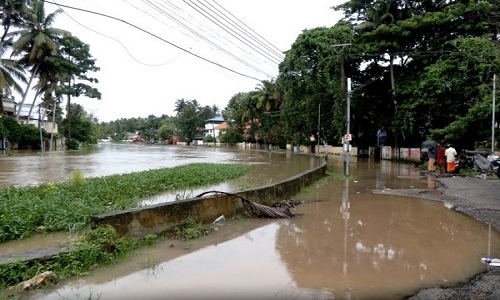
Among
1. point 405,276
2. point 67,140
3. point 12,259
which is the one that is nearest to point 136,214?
point 12,259

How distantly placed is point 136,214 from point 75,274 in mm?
1944

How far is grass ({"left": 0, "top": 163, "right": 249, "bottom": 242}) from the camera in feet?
23.8

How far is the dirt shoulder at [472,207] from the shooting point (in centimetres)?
479

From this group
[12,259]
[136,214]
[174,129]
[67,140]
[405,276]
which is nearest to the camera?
[12,259]

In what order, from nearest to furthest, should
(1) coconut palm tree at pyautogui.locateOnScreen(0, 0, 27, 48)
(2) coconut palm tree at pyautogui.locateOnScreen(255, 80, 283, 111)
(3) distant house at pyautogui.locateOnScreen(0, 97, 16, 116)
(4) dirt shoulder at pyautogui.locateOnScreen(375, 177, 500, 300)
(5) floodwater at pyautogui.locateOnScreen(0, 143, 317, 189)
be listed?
Answer: (4) dirt shoulder at pyautogui.locateOnScreen(375, 177, 500, 300) < (5) floodwater at pyautogui.locateOnScreen(0, 143, 317, 189) < (1) coconut palm tree at pyautogui.locateOnScreen(0, 0, 27, 48) < (3) distant house at pyautogui.locateOnScreen(0, 97, 16, 116) < (2) coconut palm tree at pyautogui.locateOnScreen(255, 80, 283, 111)

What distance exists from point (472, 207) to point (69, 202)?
10186mm

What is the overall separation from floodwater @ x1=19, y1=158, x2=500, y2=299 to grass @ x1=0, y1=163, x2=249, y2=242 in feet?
6.67

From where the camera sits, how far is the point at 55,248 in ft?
→ 19.0

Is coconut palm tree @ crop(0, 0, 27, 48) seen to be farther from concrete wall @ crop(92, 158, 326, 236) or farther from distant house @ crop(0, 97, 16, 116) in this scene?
concrete wall @ crop(92, 158, 326, 236)

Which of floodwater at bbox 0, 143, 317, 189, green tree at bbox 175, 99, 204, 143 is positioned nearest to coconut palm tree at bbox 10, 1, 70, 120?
floodwater at bbox 0, 143, 317, 189

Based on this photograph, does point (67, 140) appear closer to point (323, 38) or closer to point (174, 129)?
point (323, 38)

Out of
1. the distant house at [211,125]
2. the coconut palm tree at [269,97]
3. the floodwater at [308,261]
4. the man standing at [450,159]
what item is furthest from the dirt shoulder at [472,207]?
the distant house at [211,125]

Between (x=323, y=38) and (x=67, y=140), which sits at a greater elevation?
(x=323, y=38)

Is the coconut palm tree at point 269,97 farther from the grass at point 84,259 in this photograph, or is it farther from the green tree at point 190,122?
the grass at point 84,259
